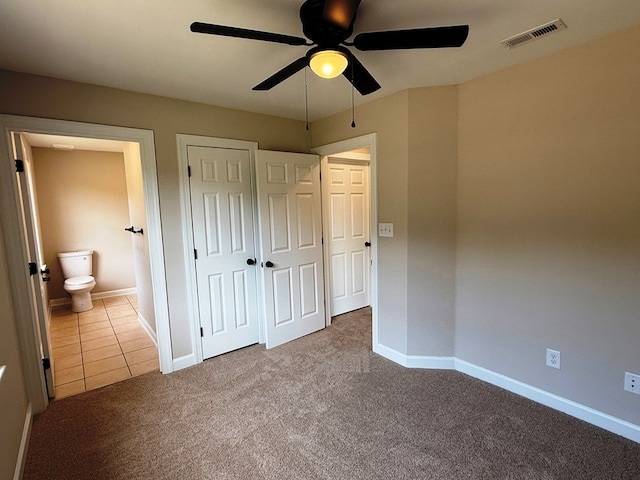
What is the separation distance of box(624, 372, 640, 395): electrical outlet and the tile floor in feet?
11.4

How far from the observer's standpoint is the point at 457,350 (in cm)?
268

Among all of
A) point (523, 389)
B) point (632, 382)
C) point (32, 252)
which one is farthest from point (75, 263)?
point (632, 382)

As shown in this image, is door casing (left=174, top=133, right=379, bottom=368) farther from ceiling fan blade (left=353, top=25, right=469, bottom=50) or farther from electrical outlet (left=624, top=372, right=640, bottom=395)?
electrical outlet (left=624, top=372, right=640, bottom=395)

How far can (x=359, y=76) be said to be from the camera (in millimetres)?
1647

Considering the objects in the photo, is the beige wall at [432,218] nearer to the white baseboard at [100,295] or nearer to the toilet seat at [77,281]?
the toilet seat at [77,281]

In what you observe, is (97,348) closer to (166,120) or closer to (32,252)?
(32,252)

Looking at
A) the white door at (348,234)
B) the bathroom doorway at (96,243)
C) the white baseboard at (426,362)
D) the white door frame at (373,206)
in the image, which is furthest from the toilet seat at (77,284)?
the white baseboard at (426,362)

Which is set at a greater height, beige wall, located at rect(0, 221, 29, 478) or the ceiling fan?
the ceiling fan

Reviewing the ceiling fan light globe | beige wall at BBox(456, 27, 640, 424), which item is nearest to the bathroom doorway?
the ceiling fan light globe

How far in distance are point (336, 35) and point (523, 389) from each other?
2.60 meters

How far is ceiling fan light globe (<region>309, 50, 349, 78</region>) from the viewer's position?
1.38 m

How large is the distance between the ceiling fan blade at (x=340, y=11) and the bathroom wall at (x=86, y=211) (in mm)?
5077

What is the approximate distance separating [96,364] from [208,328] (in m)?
1.10

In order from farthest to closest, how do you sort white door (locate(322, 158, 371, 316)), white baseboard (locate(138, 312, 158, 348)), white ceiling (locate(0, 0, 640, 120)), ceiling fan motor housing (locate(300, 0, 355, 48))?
1. white door (locate(322, 158, 371, 316))
2. white baseboard (locate(138, 312, 158, 348))
3. white ceiling (locate(0, 0, 640, 120))
4. ceiling fan motor housing (locate(300, 0, 355, 48))
